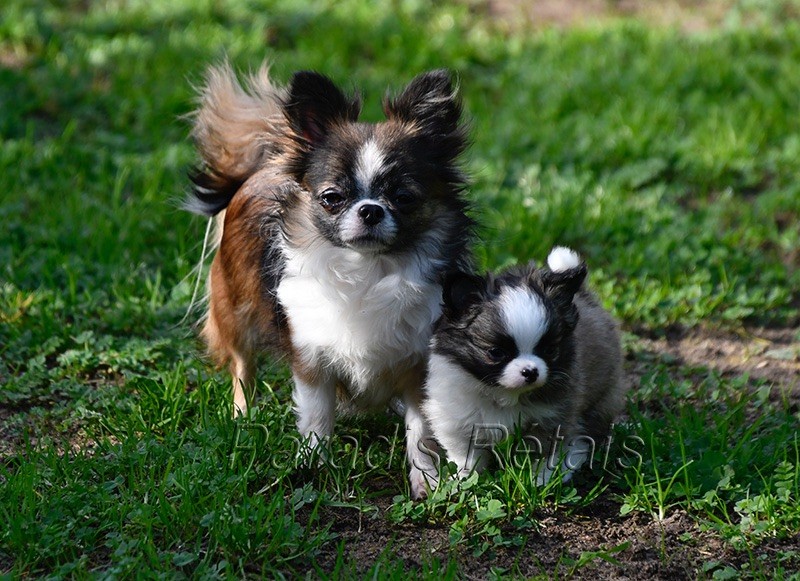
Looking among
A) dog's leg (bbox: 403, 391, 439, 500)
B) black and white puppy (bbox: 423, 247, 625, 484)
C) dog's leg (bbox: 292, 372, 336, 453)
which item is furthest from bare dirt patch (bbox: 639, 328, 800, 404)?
dog's leg (bbox: 292, 372, 336, 453)

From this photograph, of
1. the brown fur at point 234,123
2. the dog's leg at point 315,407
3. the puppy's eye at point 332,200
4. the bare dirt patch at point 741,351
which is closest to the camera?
the puppy's eye at point 332,200

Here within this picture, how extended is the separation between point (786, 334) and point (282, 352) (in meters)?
2.34

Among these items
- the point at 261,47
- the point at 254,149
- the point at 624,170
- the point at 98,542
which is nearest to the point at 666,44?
the point at 624,170

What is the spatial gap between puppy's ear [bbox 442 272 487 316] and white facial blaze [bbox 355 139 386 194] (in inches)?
15.5

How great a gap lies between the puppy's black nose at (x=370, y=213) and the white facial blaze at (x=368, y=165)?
0.09m

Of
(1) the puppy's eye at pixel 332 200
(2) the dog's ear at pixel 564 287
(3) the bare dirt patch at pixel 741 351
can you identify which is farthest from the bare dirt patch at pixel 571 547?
(3) the bare dirt patch at pixel 741 351

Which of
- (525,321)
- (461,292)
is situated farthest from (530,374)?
(461,292)

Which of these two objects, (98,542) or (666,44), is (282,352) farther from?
(666,44)

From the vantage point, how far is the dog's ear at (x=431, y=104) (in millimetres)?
3639

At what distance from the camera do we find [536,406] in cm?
342

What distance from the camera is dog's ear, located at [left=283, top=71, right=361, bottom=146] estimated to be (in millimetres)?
3600

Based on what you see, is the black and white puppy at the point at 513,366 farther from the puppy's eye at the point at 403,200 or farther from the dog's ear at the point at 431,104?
the dog's ear at the point at 431,104

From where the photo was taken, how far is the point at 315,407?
372 centimetres

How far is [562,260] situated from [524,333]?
1.43ft
